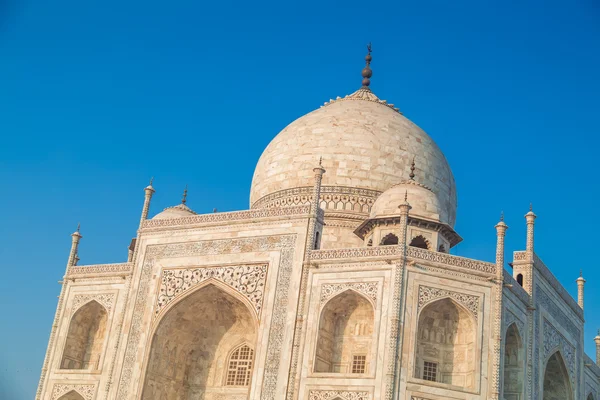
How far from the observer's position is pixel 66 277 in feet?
79.3

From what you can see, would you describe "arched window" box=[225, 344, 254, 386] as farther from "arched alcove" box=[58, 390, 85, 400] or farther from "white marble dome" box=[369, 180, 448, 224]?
"white marble dome" box=[369, 180, 448, 224]

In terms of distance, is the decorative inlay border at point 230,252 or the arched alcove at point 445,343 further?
the decorative inlay border at point 230,252

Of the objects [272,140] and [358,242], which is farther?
[272,140]

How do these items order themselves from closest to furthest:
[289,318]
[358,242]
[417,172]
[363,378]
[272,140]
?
[363,378] < [289,318] < [358,242] < [417,172] < [272,140]

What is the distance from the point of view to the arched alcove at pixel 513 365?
66.5 ft

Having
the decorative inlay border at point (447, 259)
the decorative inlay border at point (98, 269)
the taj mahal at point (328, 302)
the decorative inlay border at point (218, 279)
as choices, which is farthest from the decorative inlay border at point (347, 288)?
the decorative inlay border at point (98, 269)

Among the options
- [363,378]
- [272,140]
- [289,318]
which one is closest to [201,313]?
Result: [289,318]

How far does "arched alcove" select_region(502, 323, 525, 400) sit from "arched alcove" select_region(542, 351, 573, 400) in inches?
111

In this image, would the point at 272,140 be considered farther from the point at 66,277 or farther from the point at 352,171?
the point at 66,277

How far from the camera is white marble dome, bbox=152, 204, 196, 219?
2561cm

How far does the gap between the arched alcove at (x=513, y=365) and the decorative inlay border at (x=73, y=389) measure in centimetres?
1021

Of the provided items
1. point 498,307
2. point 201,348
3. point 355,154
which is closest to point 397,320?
point 498,307

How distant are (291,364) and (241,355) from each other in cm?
310

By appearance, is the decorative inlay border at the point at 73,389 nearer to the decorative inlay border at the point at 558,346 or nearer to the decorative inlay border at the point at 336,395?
the decorative inlay border at the point at 336,395
